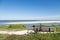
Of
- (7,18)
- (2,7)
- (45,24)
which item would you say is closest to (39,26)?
(45,24)

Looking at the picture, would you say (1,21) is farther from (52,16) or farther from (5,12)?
(52,16)

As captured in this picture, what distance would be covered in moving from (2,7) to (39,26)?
2.18ft

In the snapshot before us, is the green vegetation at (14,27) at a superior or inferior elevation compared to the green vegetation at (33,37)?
superior

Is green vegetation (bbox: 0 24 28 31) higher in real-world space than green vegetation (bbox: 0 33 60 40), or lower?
higher

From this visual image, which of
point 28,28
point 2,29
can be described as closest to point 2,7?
point 2,29

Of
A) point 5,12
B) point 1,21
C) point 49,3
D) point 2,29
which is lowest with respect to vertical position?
point 2,29

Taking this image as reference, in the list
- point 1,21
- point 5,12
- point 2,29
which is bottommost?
point 2,29

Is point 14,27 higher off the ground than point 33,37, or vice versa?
point 14,27

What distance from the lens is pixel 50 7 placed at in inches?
76.2

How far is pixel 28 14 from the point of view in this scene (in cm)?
197

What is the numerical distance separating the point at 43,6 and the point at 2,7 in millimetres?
647

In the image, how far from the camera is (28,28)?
6.48ft

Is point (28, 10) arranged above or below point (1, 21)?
above

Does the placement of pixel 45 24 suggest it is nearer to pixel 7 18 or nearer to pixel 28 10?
pixel 28 10
